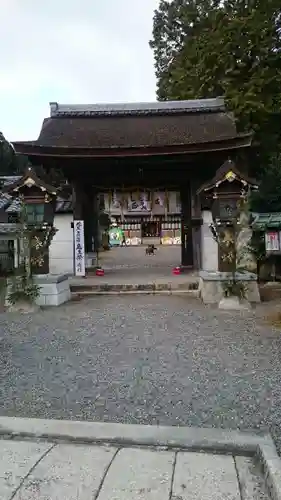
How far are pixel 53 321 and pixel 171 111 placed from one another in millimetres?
10610

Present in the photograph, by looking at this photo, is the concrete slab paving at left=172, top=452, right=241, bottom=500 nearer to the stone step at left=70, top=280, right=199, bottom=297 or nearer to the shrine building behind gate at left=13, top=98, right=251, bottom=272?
the stone step at left=70, top=280, right=199, bottom=297

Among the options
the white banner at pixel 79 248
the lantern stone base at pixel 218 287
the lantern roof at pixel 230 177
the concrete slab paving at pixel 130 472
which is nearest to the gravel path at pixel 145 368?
the concrete slab paving at pixel 130 472

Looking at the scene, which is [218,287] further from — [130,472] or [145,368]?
[130,472]


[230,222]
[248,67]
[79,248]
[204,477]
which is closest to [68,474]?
[204,477]

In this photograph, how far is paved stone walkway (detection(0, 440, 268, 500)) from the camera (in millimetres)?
2486

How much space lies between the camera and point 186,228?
1423cm

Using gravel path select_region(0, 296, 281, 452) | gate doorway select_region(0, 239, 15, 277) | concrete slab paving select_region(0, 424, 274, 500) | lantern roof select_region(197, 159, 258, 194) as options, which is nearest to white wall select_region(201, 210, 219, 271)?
lantern roof select_region(197, 159, 258, 194)

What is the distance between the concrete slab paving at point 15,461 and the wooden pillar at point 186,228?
11390 millimetres

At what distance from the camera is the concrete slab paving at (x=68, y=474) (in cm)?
249

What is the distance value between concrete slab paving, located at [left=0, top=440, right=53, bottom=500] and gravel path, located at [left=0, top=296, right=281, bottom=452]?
0.68m

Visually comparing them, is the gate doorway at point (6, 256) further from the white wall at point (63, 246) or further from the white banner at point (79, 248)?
the white banner at point (79, 248)

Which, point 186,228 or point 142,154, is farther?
point 186,228

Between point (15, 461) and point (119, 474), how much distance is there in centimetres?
73

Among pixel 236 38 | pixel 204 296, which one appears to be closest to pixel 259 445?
pixel 204 296
